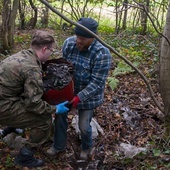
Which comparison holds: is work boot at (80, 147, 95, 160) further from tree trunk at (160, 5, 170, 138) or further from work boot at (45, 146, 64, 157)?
tree trunk at (160, 5, 170, 138)

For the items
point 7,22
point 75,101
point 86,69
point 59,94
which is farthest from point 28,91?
point 7,22

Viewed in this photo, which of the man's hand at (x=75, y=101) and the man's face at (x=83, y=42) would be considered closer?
the man's face at (x=83, y=42)

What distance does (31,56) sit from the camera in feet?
10.6

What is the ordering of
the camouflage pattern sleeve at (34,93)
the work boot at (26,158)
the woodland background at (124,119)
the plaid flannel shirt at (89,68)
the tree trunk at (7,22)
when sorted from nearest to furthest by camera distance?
the camouflage pattern sleeve at (34,93) < the plaid flannel shirt at (89,68) < the work boot at (26,158) < the woodland background at (124,119) < the tree trunk at (7,22)

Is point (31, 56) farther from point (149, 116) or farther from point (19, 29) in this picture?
point (19, 29)

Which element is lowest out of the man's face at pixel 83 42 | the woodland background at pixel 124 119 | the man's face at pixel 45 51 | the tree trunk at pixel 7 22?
the woodland background at pixel 124 119

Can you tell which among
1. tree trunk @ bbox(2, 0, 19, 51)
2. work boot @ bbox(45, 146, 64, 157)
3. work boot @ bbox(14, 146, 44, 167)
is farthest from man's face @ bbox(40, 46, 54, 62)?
tree trunk @ bbox(2, 0, 19, 51)

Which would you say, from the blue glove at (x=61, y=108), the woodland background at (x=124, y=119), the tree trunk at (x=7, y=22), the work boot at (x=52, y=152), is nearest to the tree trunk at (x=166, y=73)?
the woodland background at (x=124, y=119)

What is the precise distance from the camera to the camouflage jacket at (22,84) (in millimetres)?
3102

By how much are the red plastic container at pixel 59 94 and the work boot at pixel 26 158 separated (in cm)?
67

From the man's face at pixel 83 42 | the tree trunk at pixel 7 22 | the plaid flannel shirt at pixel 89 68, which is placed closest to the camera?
the man's face at pixel 83 42

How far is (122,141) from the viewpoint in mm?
4504

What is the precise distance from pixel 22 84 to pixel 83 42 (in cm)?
84

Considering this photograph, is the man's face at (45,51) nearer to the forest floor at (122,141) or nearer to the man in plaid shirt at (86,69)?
the man in plaid shirt at (86,69)
